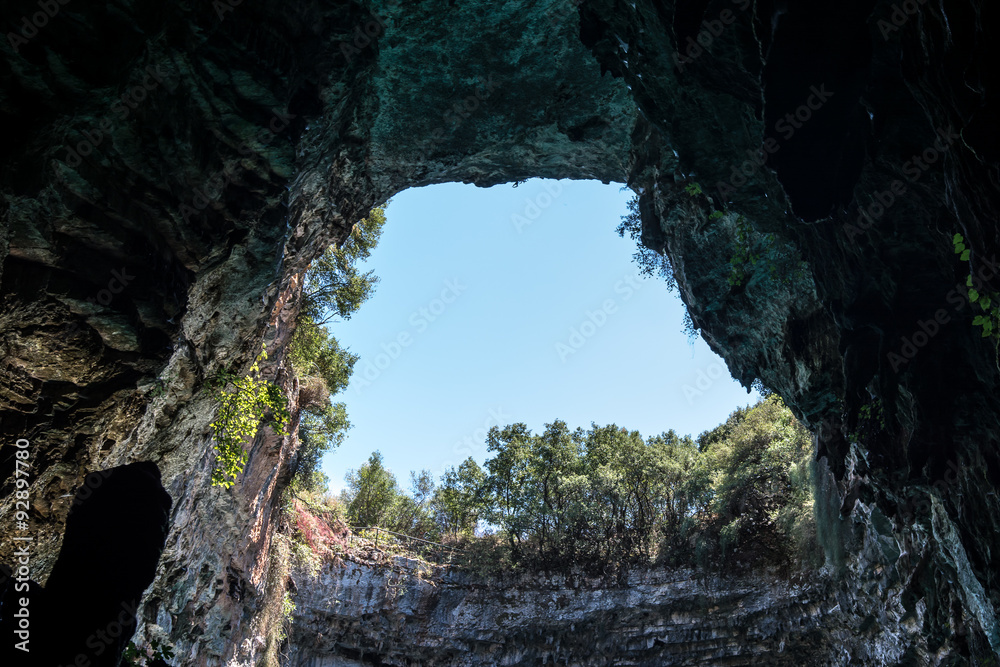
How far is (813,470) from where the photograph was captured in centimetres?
1864

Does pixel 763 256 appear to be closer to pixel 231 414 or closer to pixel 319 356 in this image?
pixel 231 414

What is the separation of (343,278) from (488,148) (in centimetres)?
789

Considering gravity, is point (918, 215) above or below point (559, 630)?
above

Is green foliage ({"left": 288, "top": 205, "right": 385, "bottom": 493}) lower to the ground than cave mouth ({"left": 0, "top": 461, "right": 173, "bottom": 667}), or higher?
higher

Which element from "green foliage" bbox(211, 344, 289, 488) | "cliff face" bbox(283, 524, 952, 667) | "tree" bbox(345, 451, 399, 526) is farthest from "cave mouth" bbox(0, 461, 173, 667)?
"tree" bbox(345, 451, 399, 526)

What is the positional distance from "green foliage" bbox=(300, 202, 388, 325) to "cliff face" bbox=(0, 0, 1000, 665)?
472 centimetres

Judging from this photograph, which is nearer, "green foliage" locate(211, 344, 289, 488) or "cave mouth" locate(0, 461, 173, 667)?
"cave mouth" locate(0, 461, 173, 667)

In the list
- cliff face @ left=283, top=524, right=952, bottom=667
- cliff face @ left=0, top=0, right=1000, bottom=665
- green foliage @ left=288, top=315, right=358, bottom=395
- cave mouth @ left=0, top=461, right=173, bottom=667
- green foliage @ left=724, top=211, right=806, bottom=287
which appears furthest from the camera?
green foliage @ left=288, top=315, right=358, bottom=395

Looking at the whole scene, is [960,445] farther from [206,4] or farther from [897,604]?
[206,4]

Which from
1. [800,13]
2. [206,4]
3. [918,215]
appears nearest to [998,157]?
[800,13]

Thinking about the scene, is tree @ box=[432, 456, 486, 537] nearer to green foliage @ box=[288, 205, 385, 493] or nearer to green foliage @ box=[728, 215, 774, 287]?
green foliage @ box=[288, 205, 385, 493]

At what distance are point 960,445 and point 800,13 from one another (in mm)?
7079

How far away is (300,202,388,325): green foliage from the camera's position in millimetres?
19047

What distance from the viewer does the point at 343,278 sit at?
19.6 metres
